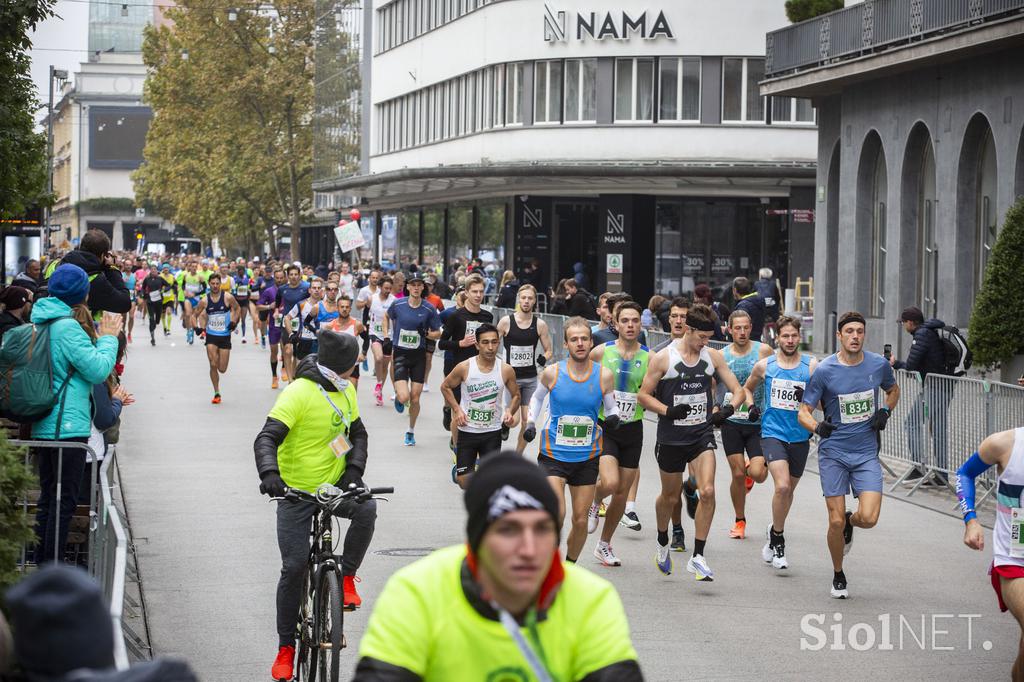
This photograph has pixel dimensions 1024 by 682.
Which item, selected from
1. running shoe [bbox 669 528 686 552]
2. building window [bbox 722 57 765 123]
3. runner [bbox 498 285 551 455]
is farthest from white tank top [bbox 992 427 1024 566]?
building window [bbox 722 57 765 123]

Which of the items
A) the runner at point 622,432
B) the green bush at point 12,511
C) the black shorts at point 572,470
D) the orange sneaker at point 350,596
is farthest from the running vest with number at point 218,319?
the green bush at point 12,511

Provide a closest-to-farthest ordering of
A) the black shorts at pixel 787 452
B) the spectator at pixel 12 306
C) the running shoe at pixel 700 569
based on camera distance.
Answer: the running shoe at pixel 700 569, the spectator at pixel 12 306, the black shorts at pixel 787 452

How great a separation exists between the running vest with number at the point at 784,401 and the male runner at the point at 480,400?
2024mm

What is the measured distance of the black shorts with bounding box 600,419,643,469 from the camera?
1148cm

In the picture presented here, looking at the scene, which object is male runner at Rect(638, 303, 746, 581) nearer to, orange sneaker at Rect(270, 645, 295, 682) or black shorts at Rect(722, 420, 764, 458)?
black shorts at Rect(722, 420, 764, 458)

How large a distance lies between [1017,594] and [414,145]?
48.4 metres

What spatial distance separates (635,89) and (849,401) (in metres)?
33.8

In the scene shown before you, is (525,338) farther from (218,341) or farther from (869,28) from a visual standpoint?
(869,28)

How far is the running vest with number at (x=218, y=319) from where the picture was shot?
76.6ft

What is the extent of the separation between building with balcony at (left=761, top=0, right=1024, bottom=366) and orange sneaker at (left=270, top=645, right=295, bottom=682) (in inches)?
719

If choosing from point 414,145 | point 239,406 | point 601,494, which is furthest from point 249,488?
point 414,145

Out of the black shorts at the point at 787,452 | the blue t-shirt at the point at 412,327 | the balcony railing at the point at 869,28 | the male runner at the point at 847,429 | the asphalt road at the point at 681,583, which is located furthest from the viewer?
the balcony railing at the point at 869,28

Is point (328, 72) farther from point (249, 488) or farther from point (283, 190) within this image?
point (249, 488)

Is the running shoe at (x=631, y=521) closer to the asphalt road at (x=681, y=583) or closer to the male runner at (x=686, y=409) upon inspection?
the asphalt road at (x=681, y=583)
